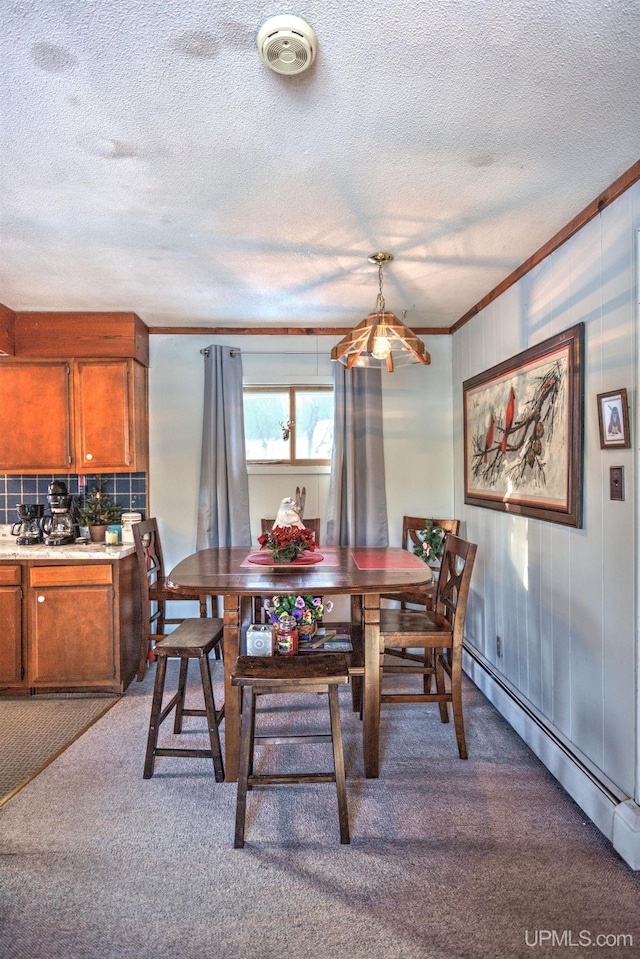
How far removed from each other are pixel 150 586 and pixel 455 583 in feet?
6.47

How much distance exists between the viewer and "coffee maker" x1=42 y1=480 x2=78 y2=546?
3.42 meters

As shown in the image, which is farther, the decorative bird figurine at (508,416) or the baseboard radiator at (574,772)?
the decorative bird figurine at (508,416)

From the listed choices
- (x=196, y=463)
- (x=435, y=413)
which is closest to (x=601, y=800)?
(x=435, y=413)

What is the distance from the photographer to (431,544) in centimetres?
360

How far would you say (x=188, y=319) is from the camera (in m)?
3.76

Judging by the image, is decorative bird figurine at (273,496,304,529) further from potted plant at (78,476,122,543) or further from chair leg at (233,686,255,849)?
potted plant at (78,476,122,543)

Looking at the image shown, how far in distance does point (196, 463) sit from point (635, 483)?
3.01m

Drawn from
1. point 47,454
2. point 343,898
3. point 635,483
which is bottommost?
point 343,898

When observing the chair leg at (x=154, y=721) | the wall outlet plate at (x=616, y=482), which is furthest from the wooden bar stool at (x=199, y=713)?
the wall outlet plate at (x=616, y=482)

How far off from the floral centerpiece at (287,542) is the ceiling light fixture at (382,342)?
91cm

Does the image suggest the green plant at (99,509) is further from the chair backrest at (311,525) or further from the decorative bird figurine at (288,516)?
the decorative bird figurine at (288,516)

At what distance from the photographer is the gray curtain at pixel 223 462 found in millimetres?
3828

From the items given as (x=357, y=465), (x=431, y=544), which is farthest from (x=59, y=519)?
(x=431, y=544)

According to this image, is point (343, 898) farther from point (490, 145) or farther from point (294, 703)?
point (490, 145)
